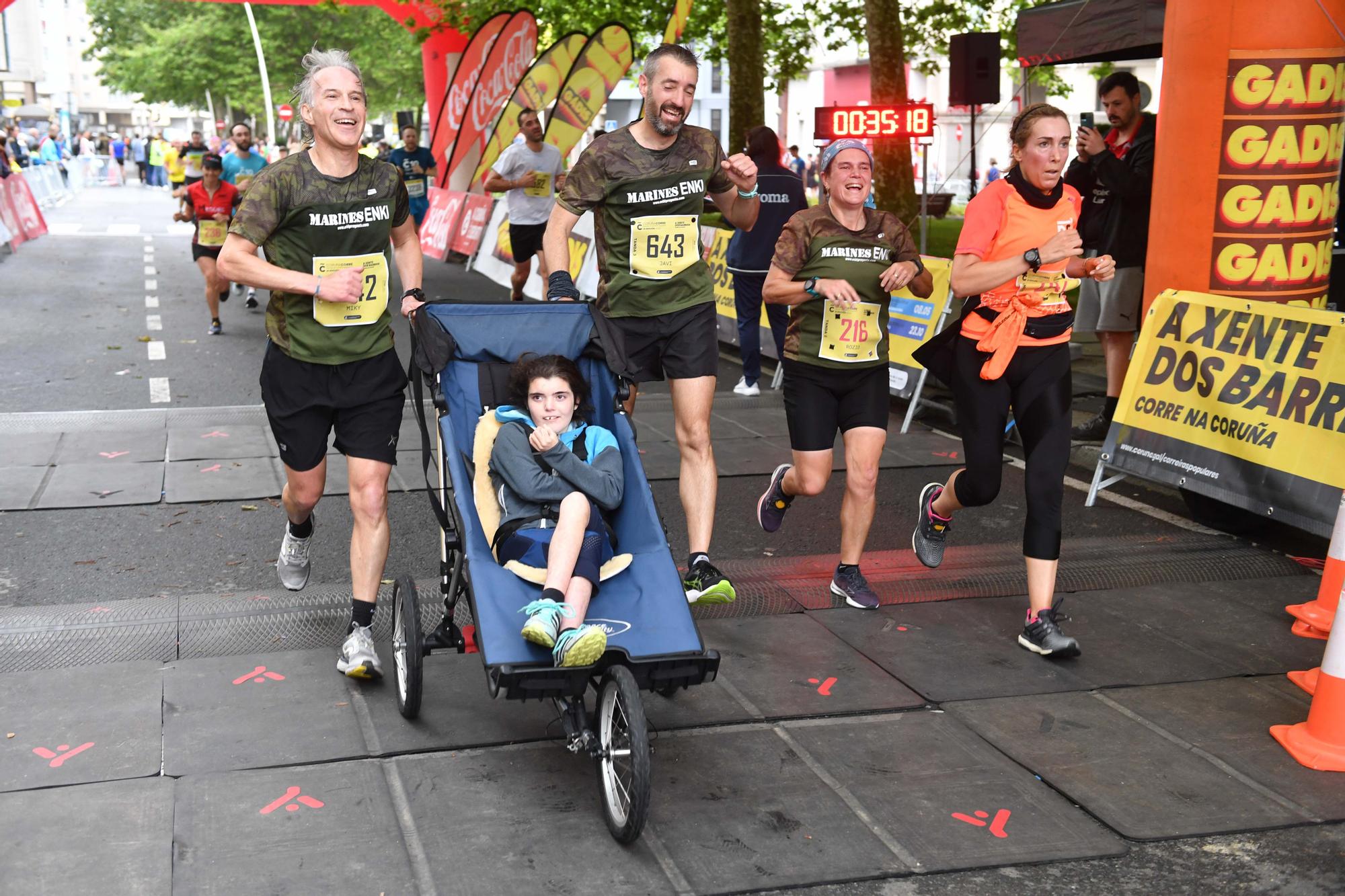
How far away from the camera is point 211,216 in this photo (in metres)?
13.3

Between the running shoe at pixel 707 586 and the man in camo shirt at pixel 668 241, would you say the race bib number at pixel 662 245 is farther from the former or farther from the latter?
the running shoe at pixel 707 586

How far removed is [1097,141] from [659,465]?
3.15 metres

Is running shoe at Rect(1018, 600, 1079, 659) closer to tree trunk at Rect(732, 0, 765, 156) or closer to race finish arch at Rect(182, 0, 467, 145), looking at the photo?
tree trunk at Rect(732, 0, 765, 156)

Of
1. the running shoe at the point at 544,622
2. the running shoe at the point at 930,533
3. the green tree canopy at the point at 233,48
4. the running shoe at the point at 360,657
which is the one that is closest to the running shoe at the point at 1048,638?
the running shoe at the point at 930,533

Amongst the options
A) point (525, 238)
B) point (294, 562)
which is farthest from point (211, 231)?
point (294, 562)

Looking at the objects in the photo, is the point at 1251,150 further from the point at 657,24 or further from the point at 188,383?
the point at 657,24

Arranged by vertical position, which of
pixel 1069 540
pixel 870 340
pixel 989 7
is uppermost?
pixel 989 7

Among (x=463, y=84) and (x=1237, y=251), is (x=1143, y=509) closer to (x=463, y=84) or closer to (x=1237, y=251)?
(x=1237, y=251)

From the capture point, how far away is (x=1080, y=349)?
497 inches

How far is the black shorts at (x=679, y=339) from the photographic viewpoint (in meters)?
5.54

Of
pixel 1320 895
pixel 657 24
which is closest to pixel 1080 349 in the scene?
pixel 1320 895

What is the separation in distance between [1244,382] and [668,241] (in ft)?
10.2

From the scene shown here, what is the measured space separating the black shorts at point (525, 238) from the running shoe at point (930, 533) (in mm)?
8590

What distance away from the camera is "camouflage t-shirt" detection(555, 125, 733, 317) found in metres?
5.38
